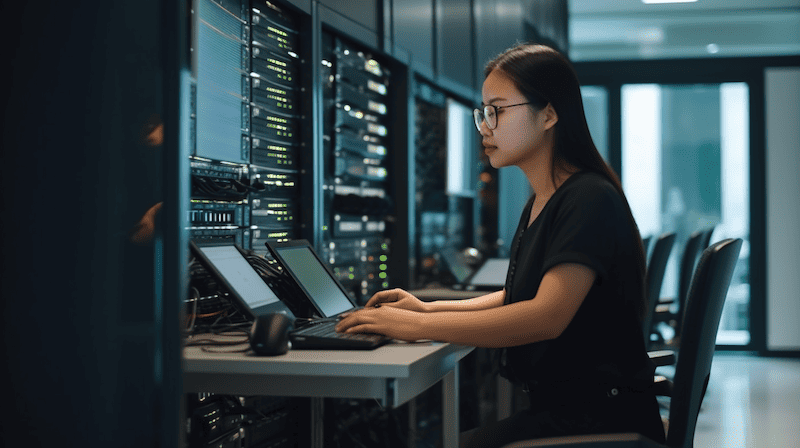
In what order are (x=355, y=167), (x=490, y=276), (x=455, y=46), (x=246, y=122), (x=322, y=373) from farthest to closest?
(x=455, y=46) < (x=490, y=276) < (x=355, y=167) < (x=246, y=122) < (x=322, y=373)

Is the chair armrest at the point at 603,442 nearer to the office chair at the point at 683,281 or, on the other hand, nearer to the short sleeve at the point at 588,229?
the short sleeve at the point at 588,229

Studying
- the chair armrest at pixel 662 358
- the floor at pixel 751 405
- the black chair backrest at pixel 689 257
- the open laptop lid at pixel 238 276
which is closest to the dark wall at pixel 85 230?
the open laptop lid at pixel 238 276

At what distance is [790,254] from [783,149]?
837 mm

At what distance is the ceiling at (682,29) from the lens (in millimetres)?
5703

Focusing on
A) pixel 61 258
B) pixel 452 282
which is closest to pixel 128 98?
pixel 61 258

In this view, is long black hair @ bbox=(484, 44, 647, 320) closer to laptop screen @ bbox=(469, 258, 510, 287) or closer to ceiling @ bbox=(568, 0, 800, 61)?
laptop screen @ bbox=(469, 258, 510, 287)

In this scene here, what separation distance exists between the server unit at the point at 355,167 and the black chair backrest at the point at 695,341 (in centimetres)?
133

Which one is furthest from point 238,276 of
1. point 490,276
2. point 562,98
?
point 490,276

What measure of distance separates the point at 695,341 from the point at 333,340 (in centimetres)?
63

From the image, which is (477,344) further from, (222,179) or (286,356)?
(222,179)

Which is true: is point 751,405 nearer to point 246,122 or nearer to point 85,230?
point 246,122

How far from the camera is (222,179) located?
1.87 m

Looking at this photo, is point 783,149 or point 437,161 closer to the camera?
point 437,161

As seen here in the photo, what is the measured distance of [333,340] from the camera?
143 cm
